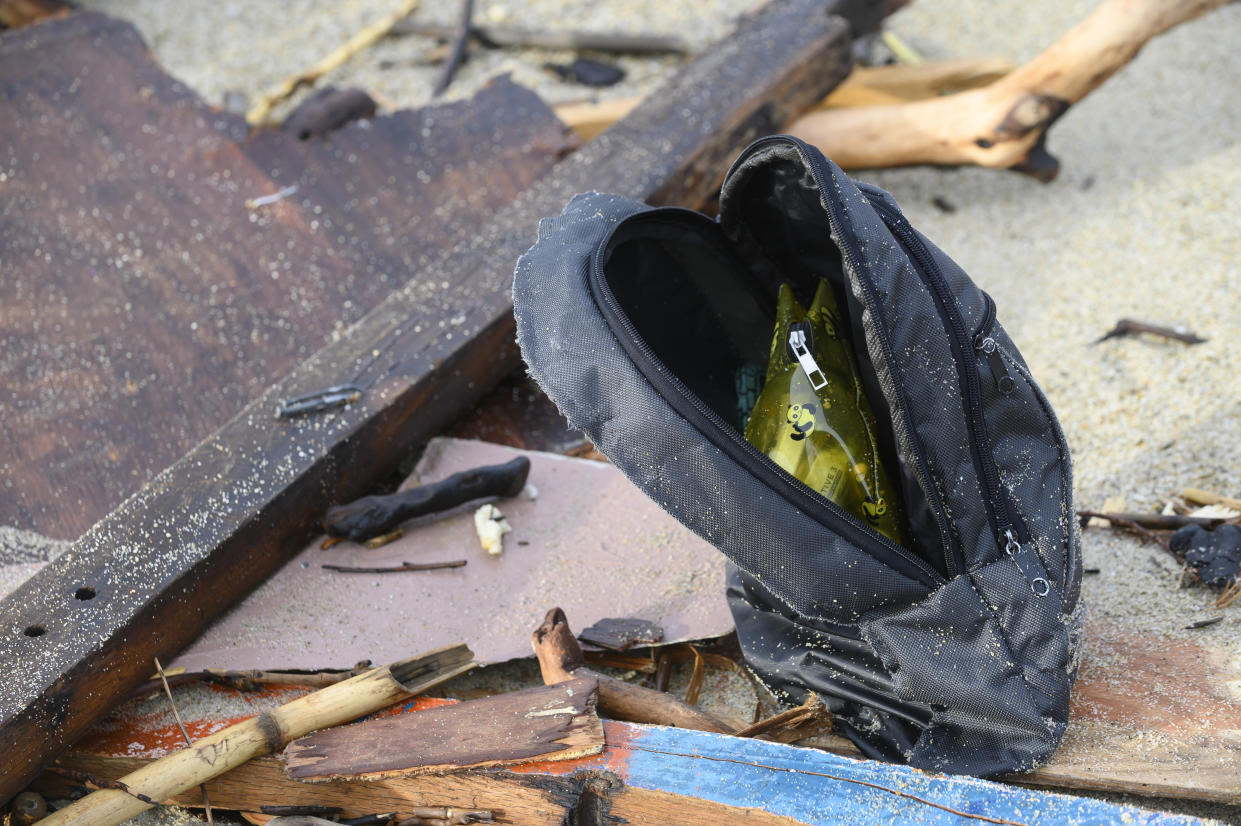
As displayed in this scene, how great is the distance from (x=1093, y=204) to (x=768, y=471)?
2254mm

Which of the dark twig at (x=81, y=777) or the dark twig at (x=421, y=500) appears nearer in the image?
the dark twig at (x=81, y=777)

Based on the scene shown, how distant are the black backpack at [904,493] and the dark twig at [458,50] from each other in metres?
2.68

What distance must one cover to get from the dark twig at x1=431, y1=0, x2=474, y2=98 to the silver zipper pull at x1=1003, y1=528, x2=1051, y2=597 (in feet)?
10.2

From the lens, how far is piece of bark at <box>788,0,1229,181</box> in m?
2.86

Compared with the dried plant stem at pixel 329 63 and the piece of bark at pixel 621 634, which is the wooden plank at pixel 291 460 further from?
the dried plant stem at pixel 329 63

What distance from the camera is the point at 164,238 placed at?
2635 millimetres

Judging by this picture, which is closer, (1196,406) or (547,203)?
(1196,406)

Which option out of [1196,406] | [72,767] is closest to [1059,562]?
[1196,406]

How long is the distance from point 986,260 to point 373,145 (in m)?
1.80

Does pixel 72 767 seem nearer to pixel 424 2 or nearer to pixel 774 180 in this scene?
pixel 774 180

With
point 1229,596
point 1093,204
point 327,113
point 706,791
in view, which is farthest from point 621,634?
point 1093,204

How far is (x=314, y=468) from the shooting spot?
1.91 metres

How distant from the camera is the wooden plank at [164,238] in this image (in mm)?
2197

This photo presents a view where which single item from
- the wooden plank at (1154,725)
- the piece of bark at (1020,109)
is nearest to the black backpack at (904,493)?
the wooden plank at (1154,725)
